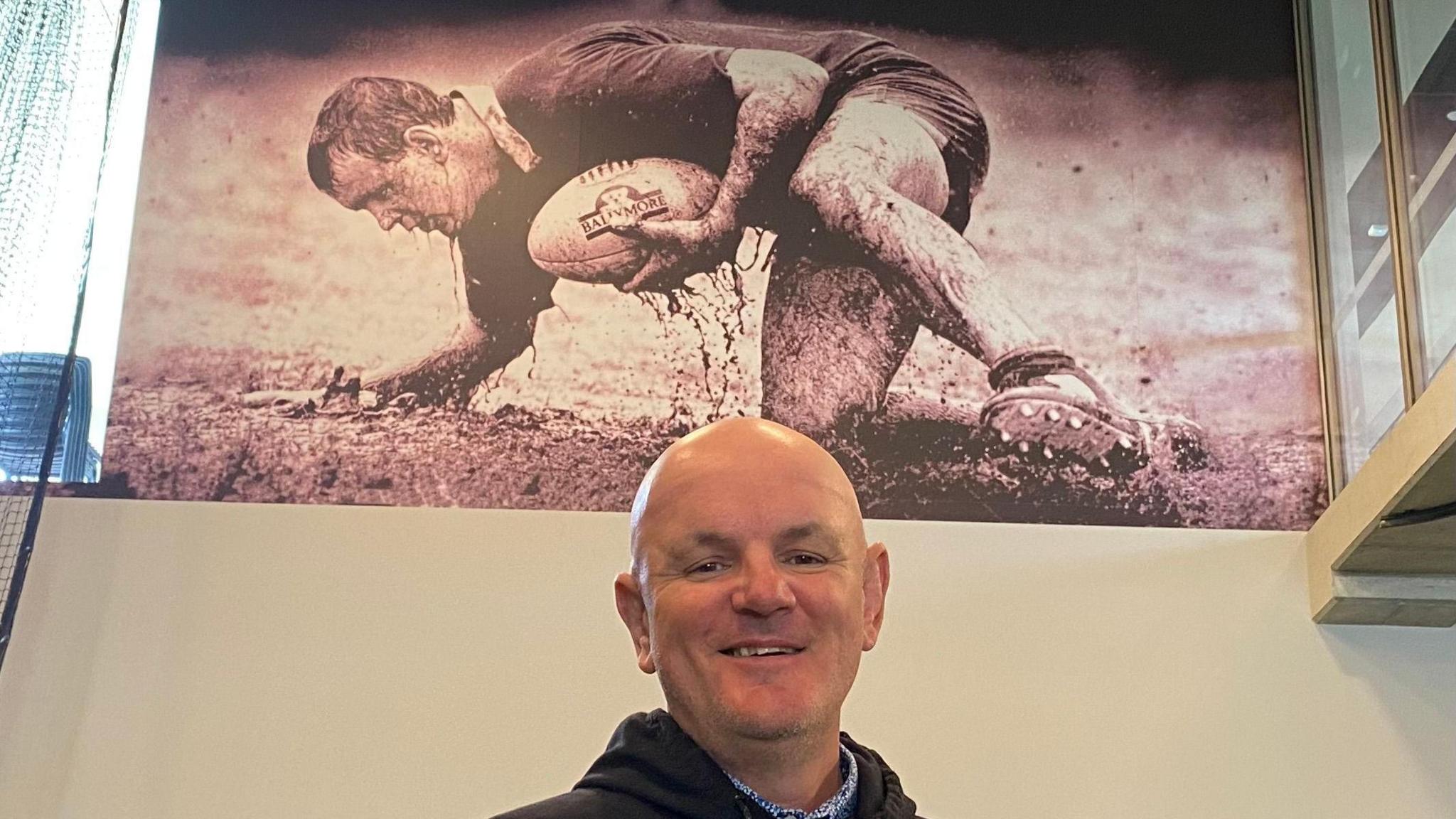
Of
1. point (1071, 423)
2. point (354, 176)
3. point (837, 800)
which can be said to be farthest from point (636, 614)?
point (354, 176)

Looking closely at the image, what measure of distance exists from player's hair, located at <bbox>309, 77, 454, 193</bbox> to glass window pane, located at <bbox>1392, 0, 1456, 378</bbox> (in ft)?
9.11

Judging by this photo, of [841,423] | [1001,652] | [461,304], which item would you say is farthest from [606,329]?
[1001,652]

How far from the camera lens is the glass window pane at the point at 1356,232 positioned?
12.8ft

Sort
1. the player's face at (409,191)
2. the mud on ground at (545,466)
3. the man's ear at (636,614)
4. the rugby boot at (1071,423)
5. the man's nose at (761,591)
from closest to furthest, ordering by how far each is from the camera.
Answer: the man's nose at (761,591) → the man's ear at (636,614) → the mud on ground at (545,466) → the rugby boot at (1071,423) → the player's face at (409,191)

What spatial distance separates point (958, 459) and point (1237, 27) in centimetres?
181

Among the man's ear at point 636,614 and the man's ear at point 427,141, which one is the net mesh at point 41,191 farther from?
the man's ear at point 636,614

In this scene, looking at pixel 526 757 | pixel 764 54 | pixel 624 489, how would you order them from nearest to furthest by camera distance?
pixel 526 757 → pixel 624 489 → pixel 764 54

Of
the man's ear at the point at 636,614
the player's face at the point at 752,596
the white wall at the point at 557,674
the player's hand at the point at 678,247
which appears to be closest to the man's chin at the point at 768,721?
the player's face at the point at 752,596

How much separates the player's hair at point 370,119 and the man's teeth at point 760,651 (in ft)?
11.6

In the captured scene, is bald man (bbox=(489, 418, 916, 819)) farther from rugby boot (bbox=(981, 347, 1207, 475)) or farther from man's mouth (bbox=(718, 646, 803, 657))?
rugby boot (bbox=(981, 347, 1207, 475))

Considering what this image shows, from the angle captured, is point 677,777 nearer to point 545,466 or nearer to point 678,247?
point 545,466

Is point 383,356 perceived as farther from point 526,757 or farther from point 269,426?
point 526,757

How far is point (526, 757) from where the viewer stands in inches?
155

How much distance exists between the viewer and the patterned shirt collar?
5.19 ft
